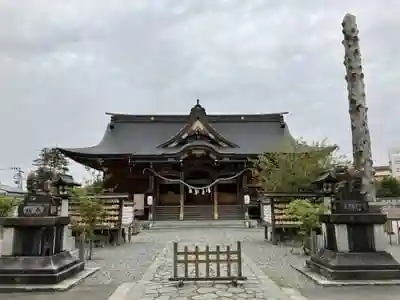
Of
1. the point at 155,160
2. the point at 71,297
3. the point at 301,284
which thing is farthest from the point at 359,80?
the point at 155,160

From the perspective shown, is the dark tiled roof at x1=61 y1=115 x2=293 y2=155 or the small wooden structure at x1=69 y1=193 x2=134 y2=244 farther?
the dark tiled roof at x1=61 y1=115 x2=293 y2=155

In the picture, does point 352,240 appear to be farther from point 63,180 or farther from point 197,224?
point 197,224

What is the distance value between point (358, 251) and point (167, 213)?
21.9 meters

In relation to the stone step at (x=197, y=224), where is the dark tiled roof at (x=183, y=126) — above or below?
A: above

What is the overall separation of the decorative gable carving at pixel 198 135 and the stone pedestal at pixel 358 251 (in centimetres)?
2381

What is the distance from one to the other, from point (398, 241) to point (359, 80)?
7.40 metres

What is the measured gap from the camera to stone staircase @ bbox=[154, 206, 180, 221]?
28172 mm

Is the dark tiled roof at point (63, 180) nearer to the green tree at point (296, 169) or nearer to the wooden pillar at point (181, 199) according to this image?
the green tree at point (296, 169)

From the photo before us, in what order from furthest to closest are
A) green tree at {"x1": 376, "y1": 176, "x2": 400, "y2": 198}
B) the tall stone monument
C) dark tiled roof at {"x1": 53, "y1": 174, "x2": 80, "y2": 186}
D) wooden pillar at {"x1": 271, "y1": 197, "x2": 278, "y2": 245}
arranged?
1. green tree at {"x1": 376, "y1": 176, "x2": 400, "y2": 198}
2. wooden pillar at {"x1": 271, "y1": 197, "x2": 278, "y2": 245}
3. dark tiled roof at {"x1": 53, "y1": 174, "x2": 80, "y2": 186}
4. the tall stone monument

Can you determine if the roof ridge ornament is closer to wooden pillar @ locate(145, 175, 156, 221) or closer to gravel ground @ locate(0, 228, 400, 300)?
wooden pillar @ locate(145, 175, 156, 221)

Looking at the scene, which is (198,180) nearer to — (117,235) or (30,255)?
(117,235)

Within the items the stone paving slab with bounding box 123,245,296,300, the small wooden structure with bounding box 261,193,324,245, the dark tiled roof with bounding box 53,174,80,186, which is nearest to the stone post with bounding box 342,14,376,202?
the stone paving slab with bounding box 123,245,296,300

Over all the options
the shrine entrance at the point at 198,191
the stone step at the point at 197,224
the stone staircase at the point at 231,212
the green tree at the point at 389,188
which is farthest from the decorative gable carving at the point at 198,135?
the green tree at the point at 389,188

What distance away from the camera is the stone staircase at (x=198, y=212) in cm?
2805
